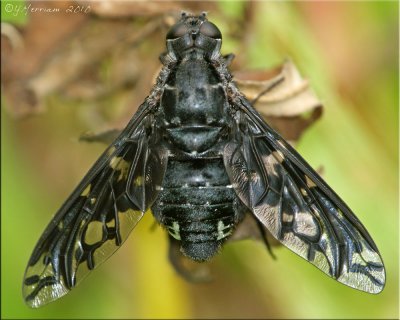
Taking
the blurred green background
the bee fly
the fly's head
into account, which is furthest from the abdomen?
the blurred green background

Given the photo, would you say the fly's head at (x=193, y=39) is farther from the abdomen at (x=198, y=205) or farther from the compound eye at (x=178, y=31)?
the abdomen at (x=198, y=205)

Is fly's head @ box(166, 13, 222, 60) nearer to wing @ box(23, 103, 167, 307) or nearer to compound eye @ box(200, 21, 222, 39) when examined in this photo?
compound eye @ box(200, 21, 222, 39)

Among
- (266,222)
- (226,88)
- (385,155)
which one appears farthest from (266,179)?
(385,155)

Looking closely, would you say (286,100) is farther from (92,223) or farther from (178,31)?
(92,223)

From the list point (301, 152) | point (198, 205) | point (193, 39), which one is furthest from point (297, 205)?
point (301, 152)

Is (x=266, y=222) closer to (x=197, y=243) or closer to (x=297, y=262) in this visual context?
(x=197, y=243)

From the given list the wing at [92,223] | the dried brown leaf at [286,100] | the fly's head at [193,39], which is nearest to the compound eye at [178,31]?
the fly's head at [193,39]
